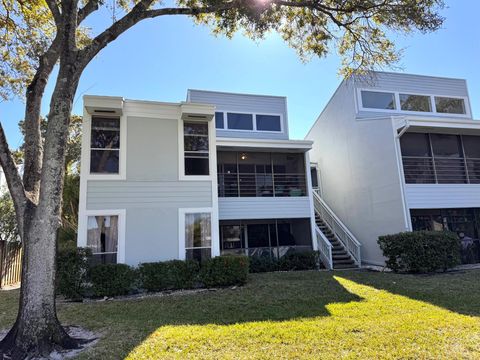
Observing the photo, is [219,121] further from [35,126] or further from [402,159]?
[35,126]

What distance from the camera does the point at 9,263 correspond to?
479 inches

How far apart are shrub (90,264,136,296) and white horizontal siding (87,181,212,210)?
1.94 metres

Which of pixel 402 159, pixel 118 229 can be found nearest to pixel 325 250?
pixel 402 159

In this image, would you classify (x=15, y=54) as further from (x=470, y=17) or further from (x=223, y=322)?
(x=470, y=17)

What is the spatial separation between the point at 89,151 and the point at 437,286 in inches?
419

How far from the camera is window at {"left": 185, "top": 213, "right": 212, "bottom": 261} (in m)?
10.4

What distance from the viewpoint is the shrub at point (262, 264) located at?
12555mm

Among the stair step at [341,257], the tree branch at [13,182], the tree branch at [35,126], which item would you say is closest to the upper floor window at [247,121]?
the stair step at [341,257]

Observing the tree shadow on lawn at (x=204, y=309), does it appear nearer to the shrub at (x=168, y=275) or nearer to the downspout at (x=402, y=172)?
the shrub at (x=168, y=275)

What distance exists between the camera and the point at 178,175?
35.3 ft

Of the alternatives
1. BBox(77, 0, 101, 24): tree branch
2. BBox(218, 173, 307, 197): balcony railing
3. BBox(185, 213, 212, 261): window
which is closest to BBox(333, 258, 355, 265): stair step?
BBox(218, 173, 307, 197): balcony railing

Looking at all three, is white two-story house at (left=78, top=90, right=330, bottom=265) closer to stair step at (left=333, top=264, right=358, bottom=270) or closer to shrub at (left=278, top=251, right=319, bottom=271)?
shrub at (left=278, top=251, right=319, bottom=271)

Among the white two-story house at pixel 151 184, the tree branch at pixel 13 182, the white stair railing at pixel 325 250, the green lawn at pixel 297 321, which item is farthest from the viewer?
the white stair railing at pixel 325 250

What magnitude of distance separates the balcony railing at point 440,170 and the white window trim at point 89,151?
34.2 feet
